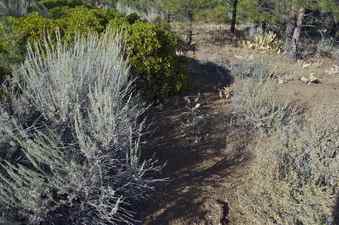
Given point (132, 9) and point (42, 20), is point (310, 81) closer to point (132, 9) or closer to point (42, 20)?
point (42, 20)

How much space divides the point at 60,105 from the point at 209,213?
1.46 m

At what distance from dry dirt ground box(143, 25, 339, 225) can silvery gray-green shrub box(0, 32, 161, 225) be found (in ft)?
0.82

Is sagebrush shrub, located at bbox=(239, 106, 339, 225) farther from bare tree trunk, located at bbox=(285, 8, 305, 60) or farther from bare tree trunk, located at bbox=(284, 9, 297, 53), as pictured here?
bare tree trunk, located at bbox=(284, 9, 297, 53)

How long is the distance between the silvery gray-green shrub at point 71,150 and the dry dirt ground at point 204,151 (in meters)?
0.25

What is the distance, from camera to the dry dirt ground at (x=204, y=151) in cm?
321

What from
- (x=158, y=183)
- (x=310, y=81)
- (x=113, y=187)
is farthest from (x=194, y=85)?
(x=113, y=187)

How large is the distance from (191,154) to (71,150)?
1.25 metres

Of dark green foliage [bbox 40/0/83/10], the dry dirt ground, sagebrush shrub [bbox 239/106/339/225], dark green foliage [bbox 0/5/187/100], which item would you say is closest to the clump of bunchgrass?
the dry dirt ground

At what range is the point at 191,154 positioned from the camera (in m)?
3.94

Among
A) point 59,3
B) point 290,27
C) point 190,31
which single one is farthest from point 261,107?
point 290,27

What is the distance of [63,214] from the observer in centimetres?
292

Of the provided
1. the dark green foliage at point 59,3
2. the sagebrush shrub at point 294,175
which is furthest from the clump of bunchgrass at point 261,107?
the dark green foliage at point 59,3

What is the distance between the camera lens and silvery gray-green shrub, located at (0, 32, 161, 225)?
2.80m

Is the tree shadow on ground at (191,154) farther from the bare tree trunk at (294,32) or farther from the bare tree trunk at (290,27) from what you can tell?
the bare tree trunk at (290,27)
